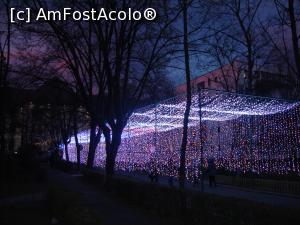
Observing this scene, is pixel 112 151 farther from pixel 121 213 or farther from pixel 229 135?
pixel 229 135

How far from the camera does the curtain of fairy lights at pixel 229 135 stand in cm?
2231

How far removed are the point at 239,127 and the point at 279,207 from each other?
21928 millimetres

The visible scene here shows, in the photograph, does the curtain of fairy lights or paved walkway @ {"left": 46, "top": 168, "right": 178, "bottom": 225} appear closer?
paved walkway @ {"left": 46, "top": 168, "right": 178, "bottom": 225}

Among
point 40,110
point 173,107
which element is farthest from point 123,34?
point 40,110

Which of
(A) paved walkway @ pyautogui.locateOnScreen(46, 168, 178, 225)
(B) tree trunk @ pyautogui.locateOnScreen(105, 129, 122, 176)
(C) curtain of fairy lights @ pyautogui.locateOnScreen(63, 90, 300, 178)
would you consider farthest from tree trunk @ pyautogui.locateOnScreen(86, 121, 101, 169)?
(A) paved walkway @ pyautogui.locateOnScreen(46, 168, 178, 225)

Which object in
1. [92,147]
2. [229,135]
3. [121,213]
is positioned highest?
[229,135]

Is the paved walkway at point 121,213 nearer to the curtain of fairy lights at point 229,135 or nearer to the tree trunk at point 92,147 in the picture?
the curtain of fairy lights at point 229,135

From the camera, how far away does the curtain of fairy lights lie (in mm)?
22312

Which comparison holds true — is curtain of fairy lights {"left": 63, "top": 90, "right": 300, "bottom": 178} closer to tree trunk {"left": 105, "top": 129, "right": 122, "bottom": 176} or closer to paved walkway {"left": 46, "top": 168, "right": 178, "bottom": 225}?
tree trunk {"left": 105, "top": 129, "right": 122, "bottom": 176}

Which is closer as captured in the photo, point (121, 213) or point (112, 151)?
point (121, 213)

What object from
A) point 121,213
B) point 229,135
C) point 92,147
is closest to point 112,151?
point 121,213

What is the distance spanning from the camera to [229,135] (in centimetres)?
3145

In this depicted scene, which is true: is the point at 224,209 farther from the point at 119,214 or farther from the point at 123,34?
the point at 123,34

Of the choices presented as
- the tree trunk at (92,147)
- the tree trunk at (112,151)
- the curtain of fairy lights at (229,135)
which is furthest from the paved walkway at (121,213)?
the tree trunk at (92,147)
